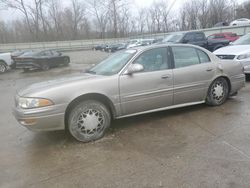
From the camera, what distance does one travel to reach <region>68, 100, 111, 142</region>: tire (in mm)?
3789

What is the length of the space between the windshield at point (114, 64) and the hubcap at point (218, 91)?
2.07 metres

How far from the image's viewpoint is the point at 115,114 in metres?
4.09

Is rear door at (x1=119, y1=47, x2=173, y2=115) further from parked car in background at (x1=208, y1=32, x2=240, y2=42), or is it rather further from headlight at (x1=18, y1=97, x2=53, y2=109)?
parked car in background at (x1=208, y1=32, x2=240, y2=42)

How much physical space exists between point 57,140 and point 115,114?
43.1 inches

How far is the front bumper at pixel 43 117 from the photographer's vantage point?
3525 millimetres

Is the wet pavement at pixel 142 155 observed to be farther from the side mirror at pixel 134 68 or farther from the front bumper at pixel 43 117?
the side mirror at pixel 134 68

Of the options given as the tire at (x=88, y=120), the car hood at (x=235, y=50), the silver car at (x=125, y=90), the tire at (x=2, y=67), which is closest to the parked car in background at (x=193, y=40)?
the car hood at (x=235, y=50)

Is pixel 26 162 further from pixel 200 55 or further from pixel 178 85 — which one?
pixel 200 55

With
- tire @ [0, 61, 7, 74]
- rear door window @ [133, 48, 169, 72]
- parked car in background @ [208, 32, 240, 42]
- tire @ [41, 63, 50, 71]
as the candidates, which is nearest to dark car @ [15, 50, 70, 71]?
tire @ [41, 63, 50, 71]

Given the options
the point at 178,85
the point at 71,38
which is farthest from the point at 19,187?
the point at 71,38

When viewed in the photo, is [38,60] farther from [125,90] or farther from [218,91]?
[218,91]

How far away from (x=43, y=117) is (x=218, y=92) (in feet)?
12.3

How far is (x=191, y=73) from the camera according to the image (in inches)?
186

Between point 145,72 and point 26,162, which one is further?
point 145,72
